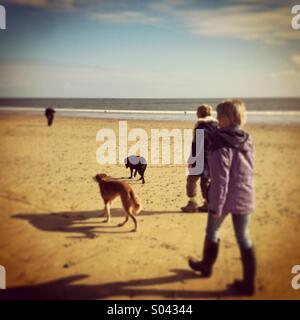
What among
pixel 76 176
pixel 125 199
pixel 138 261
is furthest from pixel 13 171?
pixel 138 261

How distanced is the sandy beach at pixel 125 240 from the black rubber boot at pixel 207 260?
0.10 metres

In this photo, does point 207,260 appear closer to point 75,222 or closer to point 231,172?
point 231,172

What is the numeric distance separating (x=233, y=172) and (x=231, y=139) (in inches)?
13.3

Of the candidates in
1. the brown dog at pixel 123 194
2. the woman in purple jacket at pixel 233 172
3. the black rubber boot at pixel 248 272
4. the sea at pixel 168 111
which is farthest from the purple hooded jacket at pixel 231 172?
the sea at pixel 168 111

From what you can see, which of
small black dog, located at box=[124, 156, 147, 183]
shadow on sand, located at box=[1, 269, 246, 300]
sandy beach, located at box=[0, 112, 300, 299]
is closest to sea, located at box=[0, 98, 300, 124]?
small black dog, located at box=[124, 156, 147, 183]

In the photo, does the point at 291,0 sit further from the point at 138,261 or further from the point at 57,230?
the point at 57,230

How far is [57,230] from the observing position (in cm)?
485

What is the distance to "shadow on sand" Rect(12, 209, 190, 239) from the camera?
4875 millimetres

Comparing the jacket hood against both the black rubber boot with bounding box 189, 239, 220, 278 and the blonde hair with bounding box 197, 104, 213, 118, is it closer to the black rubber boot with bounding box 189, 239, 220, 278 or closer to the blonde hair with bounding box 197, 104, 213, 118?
the black rubber boot with bounding box 189, 239, 220, 278

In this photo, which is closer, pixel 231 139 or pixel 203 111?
pixel 231 139

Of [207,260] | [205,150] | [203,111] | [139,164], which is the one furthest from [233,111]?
[139,164]

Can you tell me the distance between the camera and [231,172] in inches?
128

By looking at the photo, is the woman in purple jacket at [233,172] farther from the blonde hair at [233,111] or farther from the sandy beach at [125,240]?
the sandy beach at [125,240]

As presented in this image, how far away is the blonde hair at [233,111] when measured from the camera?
3.22 metres
